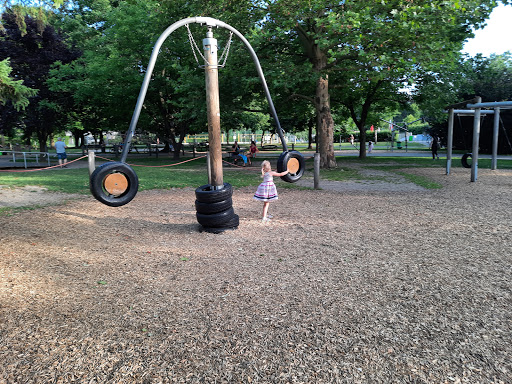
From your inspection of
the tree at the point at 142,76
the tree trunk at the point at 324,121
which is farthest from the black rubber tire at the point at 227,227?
the tree at the point at 142,76

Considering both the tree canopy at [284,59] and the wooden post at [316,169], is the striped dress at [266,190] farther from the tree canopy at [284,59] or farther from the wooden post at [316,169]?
the tree canopy at [284,59]

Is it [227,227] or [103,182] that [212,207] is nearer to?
[227,227]

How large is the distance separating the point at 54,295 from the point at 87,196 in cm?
764

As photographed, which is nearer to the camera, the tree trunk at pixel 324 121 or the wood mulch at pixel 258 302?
the wood mulch at pixel 258 302

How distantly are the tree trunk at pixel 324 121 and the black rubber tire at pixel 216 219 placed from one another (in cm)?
1157

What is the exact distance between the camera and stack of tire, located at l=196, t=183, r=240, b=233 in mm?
6867

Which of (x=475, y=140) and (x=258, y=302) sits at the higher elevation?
(x=475, y=140)

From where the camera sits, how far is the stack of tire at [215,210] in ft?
22.5

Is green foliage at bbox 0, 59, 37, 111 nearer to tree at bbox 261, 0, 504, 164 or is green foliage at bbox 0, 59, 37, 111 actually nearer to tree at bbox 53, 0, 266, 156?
tree at bbox 261, 0, 504, 164

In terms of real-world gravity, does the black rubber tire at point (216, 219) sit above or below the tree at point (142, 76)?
below

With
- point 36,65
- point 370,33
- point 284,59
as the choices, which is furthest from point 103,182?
point 36,65

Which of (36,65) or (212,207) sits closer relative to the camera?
(212,207)

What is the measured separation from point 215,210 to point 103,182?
1921 millimetres

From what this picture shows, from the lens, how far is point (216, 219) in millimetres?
6859
